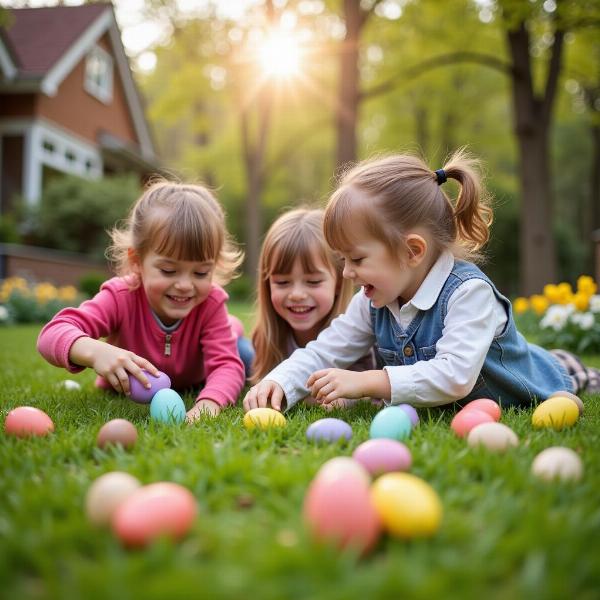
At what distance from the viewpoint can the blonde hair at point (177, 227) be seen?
3.04m

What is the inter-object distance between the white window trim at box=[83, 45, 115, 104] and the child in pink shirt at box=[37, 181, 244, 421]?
573 inches

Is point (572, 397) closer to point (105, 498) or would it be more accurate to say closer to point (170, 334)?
point (170, 334)

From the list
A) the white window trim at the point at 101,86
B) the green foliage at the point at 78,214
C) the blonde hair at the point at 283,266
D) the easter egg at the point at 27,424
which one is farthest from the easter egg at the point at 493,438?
the white window trim at the point at 101,86

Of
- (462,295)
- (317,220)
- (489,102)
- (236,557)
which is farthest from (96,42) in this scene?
(236,557)

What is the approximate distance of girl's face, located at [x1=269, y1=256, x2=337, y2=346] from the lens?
3.49 metres

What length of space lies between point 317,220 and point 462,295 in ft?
3.97

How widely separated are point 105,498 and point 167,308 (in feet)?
5.99

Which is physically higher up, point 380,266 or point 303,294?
point 380,266

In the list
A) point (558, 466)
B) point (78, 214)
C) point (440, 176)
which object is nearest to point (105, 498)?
point (558, 466)

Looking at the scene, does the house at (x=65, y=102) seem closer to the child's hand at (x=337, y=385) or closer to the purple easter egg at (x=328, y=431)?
the child's hand at (x=337, y=385)

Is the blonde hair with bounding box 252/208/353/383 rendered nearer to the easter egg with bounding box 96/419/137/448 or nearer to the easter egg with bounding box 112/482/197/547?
the easter egg with bounding box 96/419/137/448

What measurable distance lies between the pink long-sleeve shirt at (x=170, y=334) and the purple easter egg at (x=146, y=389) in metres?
0.26

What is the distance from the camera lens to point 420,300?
273 centimetres

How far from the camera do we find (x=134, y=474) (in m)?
1.71
